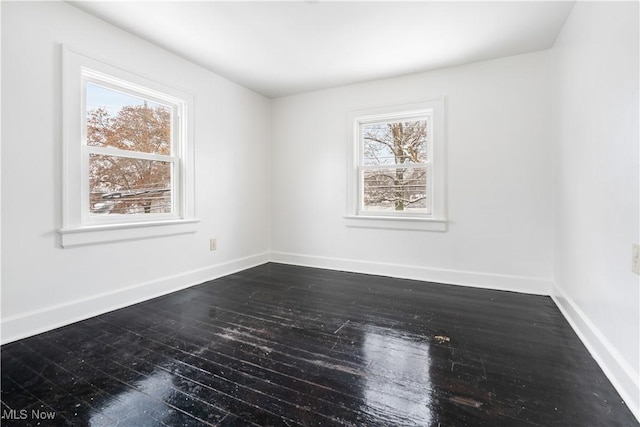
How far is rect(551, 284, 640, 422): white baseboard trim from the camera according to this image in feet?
4.46

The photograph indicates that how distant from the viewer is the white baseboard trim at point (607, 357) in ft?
4.46

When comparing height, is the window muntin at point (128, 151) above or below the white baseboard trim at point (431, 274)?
above

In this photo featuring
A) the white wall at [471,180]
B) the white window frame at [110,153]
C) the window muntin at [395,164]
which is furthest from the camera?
the window muntin at [395,164]

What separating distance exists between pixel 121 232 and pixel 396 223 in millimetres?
2748

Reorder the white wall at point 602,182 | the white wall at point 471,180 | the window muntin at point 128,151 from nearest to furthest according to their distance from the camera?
the white wall at point 602,182 < the window muntin at point 128,151 < the white wall at point 471,180

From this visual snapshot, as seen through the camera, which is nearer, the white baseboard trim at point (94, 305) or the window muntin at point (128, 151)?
the white baseboard trim at point (94, 305)

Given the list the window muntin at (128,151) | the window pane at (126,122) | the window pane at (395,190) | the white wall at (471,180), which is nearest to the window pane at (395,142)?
the window pane at (395,190)

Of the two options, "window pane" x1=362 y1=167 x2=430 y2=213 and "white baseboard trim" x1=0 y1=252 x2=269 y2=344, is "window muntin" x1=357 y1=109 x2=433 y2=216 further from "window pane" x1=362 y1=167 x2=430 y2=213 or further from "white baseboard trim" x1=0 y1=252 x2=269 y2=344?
"white baseboard trim" x1=0 y1=252 x2=269 y2=344

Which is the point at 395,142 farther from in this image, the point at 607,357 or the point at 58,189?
the point at 58,189

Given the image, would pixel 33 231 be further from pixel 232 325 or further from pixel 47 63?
pixel 232 325

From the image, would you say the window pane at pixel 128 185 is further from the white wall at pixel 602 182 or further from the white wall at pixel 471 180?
the white wall at pixel 602 182

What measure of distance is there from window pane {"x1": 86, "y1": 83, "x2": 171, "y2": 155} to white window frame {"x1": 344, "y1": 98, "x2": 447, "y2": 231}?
210cm

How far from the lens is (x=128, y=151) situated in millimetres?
2674

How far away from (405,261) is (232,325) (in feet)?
6.88
